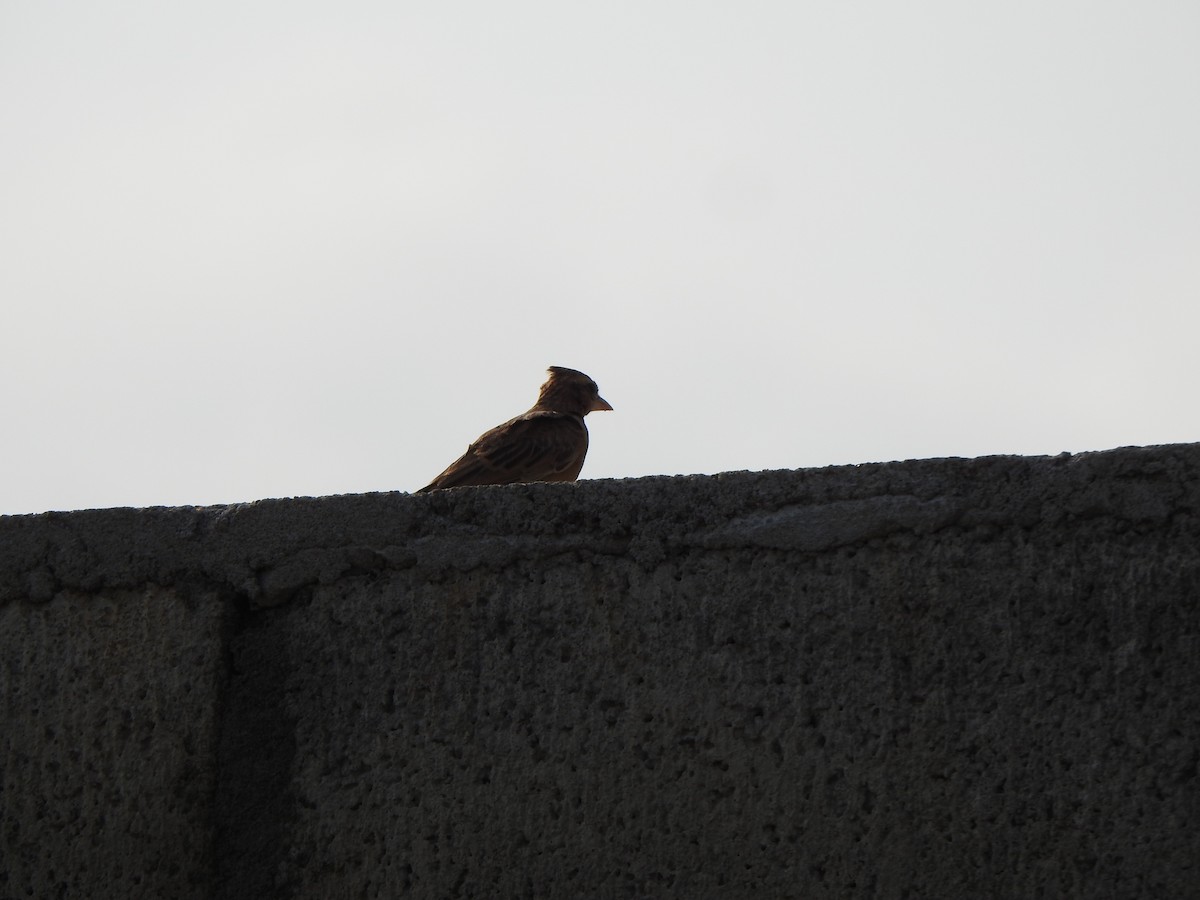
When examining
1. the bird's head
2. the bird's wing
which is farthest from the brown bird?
the bird's head

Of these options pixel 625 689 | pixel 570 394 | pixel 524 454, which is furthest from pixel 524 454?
pixel 625 689

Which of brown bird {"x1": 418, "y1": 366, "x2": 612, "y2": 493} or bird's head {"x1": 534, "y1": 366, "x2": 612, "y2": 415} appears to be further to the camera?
bird's head {"x1": 534, "y1": 366, "x2": 612, "y2": 415}

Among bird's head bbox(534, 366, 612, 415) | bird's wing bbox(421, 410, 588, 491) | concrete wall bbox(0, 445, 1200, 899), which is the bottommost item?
concrete wall bbox(0, 445, 1200, 899)

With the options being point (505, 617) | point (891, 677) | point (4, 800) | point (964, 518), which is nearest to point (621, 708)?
point (505, 617)

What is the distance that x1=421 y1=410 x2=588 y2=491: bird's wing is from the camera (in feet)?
17.9

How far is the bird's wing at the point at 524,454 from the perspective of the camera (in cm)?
545

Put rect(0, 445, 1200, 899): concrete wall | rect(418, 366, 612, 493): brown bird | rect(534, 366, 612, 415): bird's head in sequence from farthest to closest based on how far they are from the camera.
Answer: rect(534, 366, 612, 415): bird's head, rect(418, 366, 612, 493): brown bird, rect(0, 445, 1200, 899): concrete wall

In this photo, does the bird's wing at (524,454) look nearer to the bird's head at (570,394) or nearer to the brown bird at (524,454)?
the brown bird at (524,454)

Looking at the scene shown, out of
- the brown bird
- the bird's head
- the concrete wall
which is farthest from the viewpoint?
the bird's head

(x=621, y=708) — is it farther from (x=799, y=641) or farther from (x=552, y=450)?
(x=552, y=450)

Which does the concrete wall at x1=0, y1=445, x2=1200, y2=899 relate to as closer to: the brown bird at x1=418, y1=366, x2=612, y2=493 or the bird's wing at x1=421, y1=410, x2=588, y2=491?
the brown bird at x1=418, y1=366, x2=612, y2=493

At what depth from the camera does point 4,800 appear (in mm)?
3006

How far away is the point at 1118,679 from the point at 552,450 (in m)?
3.56

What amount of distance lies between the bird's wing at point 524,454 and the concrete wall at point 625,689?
2396 mm
